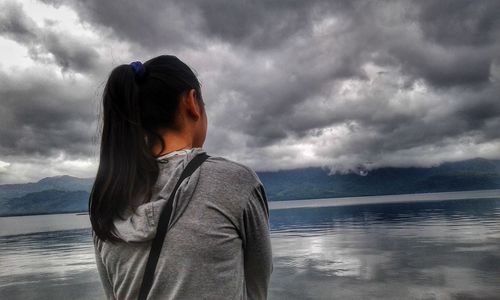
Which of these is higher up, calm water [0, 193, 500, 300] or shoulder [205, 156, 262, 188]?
shoulder [205, 156, 262, 188]

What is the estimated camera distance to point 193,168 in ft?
5.48

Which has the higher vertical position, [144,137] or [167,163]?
[144,137]

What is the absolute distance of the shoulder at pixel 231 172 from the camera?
1.64m

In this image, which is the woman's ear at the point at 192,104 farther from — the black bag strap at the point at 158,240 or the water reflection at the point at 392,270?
the water reflection at the point at 392,270

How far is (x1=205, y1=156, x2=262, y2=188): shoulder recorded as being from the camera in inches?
64.6

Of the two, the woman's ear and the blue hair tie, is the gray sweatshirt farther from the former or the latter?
the blue hair tie

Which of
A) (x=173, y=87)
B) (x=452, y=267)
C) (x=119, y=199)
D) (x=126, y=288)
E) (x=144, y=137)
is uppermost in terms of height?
(x=173, y=87)

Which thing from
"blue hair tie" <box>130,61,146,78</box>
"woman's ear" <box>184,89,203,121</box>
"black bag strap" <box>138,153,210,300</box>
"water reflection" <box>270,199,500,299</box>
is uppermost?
"blue hair tie" <box>130,61,146,78</box>

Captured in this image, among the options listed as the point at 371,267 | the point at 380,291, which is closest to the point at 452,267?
the point at 371,267

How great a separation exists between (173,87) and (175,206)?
1.98 ft

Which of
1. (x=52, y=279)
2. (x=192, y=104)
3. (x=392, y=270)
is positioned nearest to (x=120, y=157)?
(x=192, y=104)

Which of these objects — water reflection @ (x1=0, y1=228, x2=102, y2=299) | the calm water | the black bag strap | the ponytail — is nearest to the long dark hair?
the ponytail

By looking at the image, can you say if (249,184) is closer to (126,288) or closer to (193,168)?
(193,168)

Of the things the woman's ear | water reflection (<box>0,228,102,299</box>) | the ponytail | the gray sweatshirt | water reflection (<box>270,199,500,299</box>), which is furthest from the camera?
water reflection (<box>0,228,102,299</box>)
